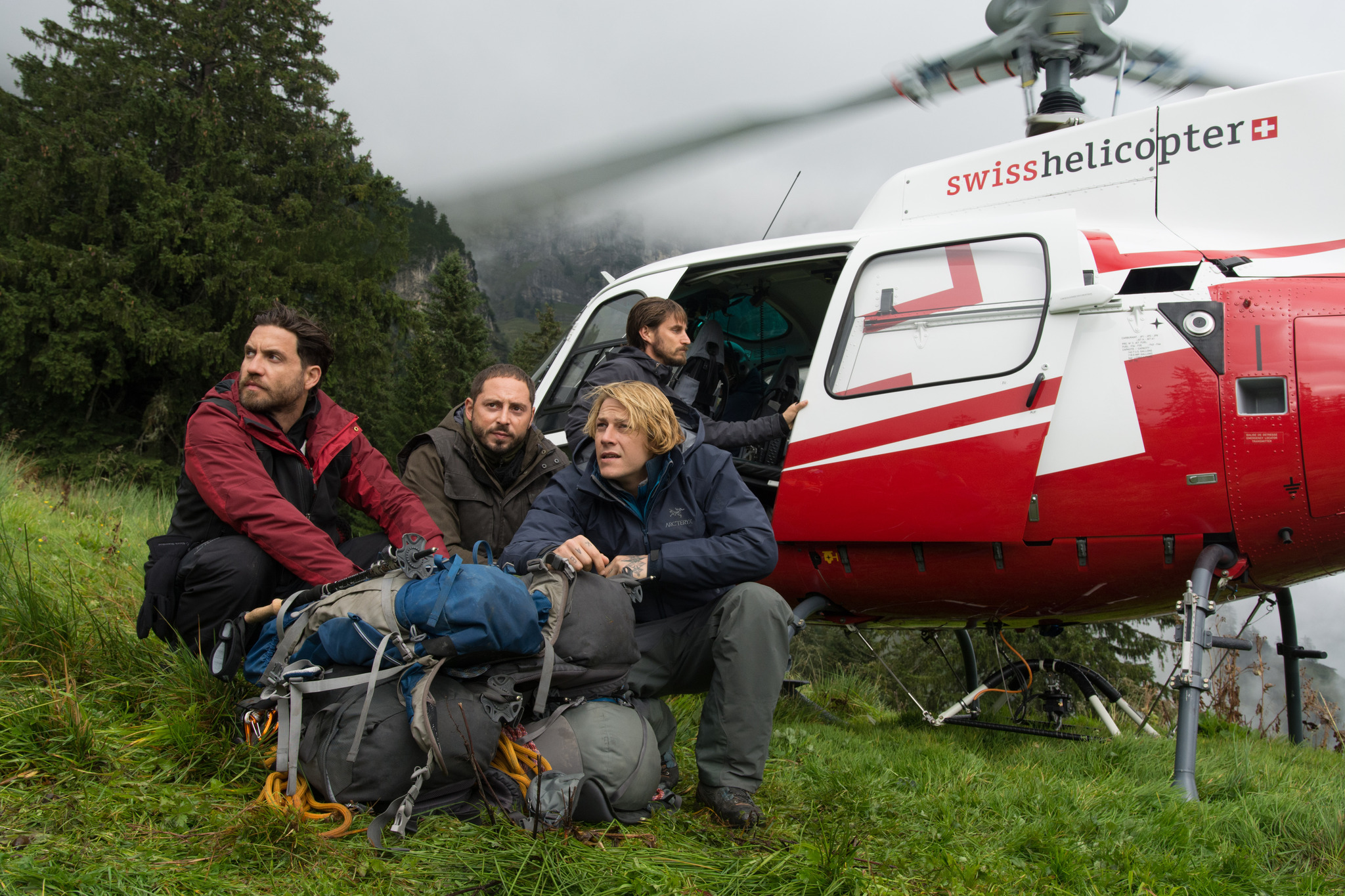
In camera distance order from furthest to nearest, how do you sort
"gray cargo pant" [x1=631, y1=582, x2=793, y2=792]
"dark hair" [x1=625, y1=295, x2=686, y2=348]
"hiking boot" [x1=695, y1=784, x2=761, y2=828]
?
"dark hair" [x1=625, y1=295, x2=686, y2=348] → "gray cargo pant" [x1=631, y1=582, x2=793, y2=792] → "hiking boot" [x1=695, y1=784, x2=761, y2=828]

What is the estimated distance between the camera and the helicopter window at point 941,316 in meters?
3.52

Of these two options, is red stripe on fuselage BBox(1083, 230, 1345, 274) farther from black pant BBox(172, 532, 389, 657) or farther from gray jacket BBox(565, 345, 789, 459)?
black pant BBox(172, 532, 389, 657)

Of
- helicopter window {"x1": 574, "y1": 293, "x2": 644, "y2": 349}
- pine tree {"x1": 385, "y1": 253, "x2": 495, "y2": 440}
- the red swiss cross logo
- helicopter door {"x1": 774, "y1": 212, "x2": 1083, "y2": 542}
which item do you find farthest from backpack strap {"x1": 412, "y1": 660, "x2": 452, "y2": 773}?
pine tree {"x1": 385, "y1": 253, "x2": 495, "y2": 440}

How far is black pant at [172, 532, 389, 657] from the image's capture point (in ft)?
8.83

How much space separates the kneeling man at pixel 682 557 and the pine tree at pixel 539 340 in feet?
112

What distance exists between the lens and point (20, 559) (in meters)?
4.14

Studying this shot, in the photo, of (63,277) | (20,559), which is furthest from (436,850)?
(63,277)

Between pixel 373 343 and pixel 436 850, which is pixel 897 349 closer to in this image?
pixel 436 850

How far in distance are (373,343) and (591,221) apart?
21494mm

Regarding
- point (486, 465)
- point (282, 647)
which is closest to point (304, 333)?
point (486, 465)

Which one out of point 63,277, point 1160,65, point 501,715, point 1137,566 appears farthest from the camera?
point 63,277

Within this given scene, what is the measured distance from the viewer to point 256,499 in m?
2.74

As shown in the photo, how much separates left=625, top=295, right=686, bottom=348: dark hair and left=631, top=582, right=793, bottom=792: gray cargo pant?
5.88ft

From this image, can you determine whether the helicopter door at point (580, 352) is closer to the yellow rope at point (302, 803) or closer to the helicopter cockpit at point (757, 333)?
the helicopter cockpit at point (757, 333)
